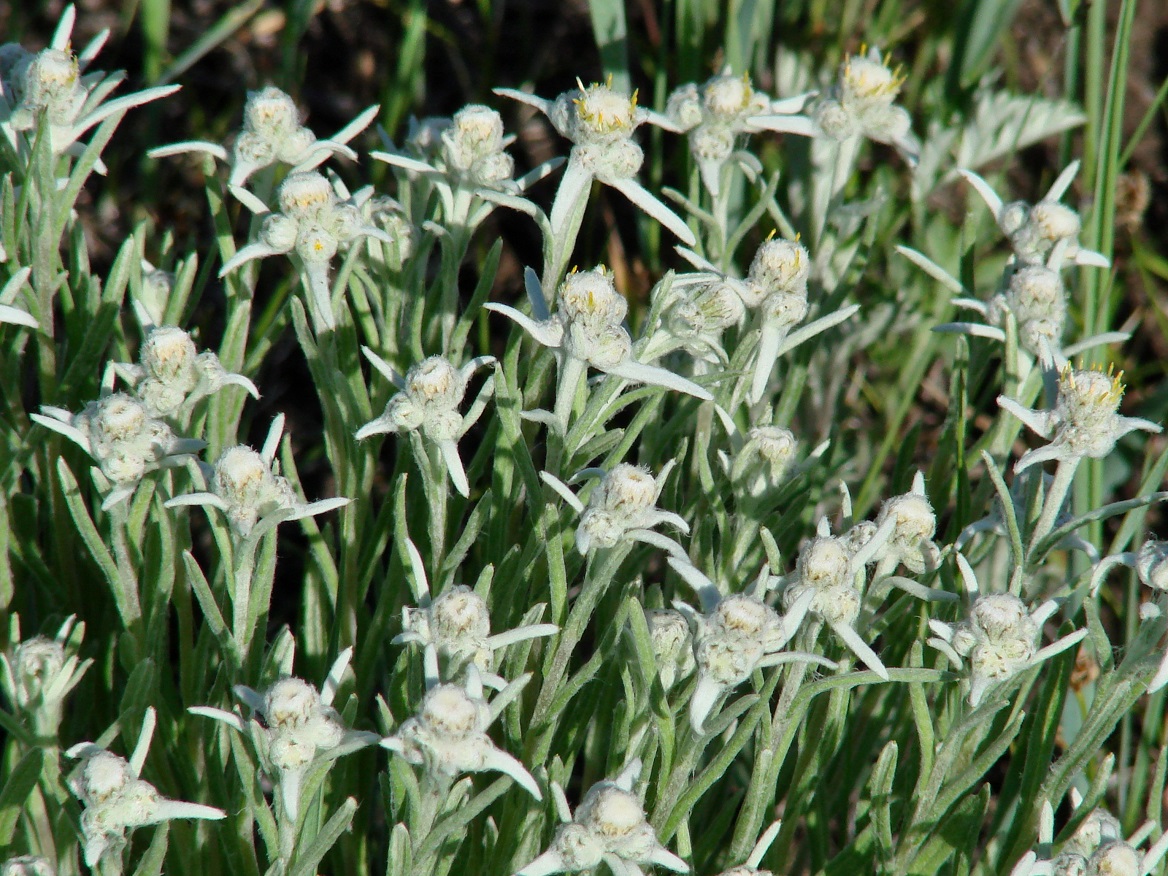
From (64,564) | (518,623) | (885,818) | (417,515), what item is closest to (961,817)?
(885,818)

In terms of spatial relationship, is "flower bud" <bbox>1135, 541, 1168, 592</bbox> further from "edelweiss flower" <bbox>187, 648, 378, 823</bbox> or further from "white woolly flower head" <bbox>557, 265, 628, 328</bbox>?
"edelweiss flower" <bbox>187, 648, 378, 823</bbox>

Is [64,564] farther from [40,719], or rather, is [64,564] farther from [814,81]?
[814,81]

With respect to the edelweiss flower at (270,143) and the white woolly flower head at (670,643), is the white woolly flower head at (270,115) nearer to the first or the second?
the edelweiss flower at (270,143)

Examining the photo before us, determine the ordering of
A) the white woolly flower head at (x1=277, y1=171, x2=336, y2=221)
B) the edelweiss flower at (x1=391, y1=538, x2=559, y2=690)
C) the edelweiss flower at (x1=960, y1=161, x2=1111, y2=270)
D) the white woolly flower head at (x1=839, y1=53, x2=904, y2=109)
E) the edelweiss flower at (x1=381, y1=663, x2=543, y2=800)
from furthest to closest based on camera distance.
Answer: the white woolly flower head at (x1=839, y1=53, x2=904, y2=109) < the edelweiss flower at (x1=960, y1=161, x2=1111, y2=270) < the white woolly flower head at (x1=277, y1=171, x2=336, y2=221) < the edelweiss flower at (x1=391, y1=538, x2=559, y2=690) < the edelweiss flower at (x1=381, y1=663, x2=543, y2=800)

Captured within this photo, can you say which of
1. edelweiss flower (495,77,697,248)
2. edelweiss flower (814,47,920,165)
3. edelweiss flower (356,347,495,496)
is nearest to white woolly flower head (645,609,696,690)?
edelweiss flower (356,347,495,496)

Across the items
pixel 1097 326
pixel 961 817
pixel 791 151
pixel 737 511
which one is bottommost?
pixel 961 817

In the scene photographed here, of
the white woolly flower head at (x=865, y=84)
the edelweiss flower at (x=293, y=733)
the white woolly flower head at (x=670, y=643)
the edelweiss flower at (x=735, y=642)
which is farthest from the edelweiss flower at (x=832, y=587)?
the white woolly flower head at (x=865, y=84)
